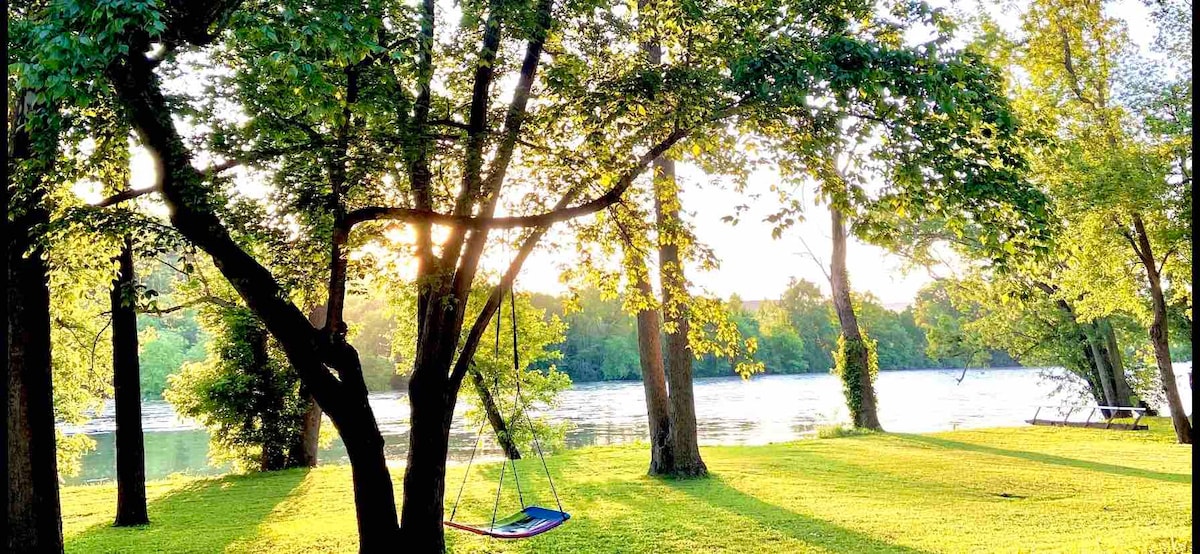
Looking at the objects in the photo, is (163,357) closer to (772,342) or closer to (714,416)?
(714,416)

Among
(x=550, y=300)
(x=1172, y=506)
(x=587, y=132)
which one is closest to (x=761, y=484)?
(x=1172, y=506)

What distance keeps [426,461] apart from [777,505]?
16.5 ft

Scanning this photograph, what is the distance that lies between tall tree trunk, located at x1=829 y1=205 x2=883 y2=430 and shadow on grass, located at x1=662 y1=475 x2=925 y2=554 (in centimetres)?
983

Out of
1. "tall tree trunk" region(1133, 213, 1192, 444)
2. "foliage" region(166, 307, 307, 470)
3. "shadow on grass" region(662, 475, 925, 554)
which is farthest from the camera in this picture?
"foliage" region(166, 307, 307, 470)

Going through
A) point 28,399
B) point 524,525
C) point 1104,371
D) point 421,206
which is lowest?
point 1104,371

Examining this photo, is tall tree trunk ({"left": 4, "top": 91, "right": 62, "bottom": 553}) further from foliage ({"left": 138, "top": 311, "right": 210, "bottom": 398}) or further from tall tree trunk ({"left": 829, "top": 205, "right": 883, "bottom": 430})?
foliage ({"left": 138, "top": 311, "right": 210, "bottom": 398})

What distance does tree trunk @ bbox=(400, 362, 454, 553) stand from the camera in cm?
742

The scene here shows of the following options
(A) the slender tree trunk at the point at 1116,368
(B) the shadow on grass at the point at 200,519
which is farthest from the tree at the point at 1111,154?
(B) the shadow on grass at the point at 200,519

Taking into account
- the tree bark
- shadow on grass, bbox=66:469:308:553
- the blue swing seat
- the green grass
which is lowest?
the green grass

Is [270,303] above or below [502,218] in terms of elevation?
below

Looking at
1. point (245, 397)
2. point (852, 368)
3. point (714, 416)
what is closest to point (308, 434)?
point (245, 397)

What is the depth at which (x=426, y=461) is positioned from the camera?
24.6 feet

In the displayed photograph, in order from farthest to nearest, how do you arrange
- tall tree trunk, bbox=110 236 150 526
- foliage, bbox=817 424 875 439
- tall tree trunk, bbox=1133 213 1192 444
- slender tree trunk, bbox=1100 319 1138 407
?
slender tree trunk, bbox=1100 319 1138 407
foliage, bbox=817 424 875 439
tall tree trunk, bbox=1133 213 1192 444
tall tree trunk, bbox=110 236 150 526

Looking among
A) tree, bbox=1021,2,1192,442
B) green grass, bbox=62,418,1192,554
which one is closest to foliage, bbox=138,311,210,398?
green grass, bbox=62,418,1192,554
